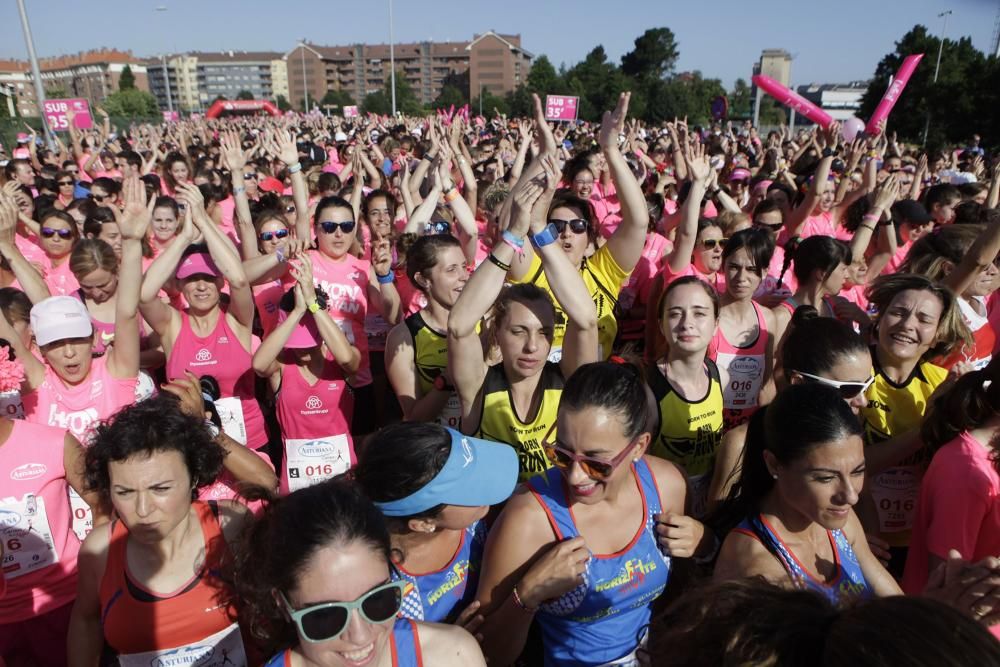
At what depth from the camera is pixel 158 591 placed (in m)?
2.11

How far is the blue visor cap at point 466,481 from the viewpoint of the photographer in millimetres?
2029

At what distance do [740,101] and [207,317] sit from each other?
7757 centimetres

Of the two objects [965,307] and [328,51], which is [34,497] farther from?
[328,51]

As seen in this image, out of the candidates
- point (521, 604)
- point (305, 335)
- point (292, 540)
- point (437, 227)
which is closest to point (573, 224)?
point (437, 227)

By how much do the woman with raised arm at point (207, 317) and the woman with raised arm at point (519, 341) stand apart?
5.50ft

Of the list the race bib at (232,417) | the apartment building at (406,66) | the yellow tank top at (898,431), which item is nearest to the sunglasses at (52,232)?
the race bib at (232,417)

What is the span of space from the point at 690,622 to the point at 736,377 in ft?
8.25

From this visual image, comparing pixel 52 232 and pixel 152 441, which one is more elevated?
pixel 52 232

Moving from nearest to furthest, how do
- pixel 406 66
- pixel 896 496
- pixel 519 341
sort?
pixel 519 341
pixel 896 496
pixel 406 66

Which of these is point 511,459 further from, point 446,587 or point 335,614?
point 335,614

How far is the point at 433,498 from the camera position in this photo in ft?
6.66

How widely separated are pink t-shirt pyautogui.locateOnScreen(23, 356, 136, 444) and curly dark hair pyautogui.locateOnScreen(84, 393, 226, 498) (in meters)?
0.93

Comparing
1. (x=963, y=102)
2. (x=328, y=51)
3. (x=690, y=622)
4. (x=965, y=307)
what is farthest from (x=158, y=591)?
(x=328, y=51)

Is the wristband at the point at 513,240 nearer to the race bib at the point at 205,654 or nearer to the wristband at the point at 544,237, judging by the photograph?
the wristband at the point at 544,237
